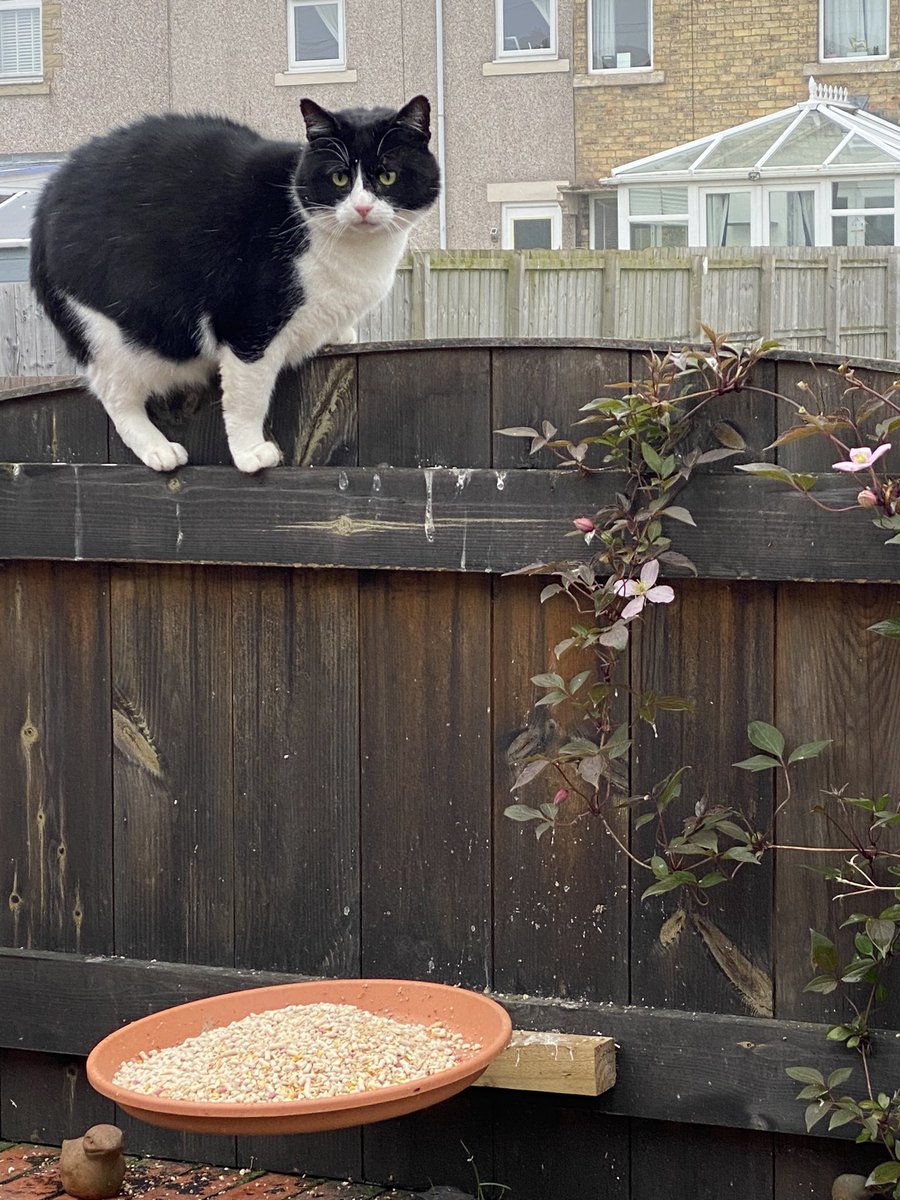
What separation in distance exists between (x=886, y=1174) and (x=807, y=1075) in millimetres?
152

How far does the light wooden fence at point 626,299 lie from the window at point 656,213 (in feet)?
19.0

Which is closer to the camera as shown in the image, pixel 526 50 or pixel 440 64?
pixel 440 64

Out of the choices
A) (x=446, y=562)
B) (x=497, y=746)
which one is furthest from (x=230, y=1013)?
(x=446, y=562)

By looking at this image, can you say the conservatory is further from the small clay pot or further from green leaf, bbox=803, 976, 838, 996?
the small clay pot

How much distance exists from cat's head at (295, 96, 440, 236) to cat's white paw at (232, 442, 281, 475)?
35 cm

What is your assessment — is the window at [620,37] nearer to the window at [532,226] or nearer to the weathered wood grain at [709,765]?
the window at [532,226]

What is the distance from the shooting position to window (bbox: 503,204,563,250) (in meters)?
15.0

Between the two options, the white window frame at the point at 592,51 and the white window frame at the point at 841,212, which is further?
the white window frame at the point at 592,51

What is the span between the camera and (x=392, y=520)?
2229 millimetres

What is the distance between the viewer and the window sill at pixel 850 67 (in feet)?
47.3

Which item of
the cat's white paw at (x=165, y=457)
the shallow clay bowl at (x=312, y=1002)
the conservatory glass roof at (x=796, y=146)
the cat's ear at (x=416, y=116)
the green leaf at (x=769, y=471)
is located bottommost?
the shallow clay bowl at (x=312, y=1002)

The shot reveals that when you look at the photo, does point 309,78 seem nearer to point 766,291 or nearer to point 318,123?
point 766,291

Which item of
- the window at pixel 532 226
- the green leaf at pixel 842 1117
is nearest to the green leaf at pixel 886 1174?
the green leaf at pixel 842 1117

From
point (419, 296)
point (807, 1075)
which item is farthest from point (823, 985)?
point (419, 296)
